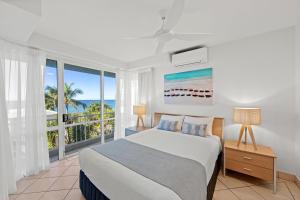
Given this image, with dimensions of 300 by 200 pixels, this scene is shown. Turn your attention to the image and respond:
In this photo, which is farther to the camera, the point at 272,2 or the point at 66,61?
the point at 66,61

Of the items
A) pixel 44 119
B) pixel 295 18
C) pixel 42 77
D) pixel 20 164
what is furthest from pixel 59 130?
pixel 295 18

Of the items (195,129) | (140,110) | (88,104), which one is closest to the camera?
(195,129)

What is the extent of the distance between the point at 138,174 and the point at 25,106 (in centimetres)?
235

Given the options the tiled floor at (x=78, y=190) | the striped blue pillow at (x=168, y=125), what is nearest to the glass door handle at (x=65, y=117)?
the tiled floor at (x=78, y=190)

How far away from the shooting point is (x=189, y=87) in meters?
3.30

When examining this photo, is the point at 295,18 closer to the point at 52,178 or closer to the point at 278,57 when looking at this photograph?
the point at 278,57

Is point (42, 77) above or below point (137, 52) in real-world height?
below

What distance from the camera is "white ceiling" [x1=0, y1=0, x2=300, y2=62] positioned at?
171 cm

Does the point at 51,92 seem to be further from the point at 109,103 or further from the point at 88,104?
the point at 109,103

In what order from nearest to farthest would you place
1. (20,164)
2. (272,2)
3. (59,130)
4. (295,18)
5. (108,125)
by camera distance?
1. (272,2)
2. (295,18)
3. (20,164)
4. (59,130)
5. (108,125)

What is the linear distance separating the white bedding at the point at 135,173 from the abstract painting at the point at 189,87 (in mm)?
997

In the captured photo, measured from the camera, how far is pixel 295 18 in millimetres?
2006

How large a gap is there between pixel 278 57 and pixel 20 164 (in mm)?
4692

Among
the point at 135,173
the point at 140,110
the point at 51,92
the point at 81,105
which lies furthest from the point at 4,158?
the point at 140,110
